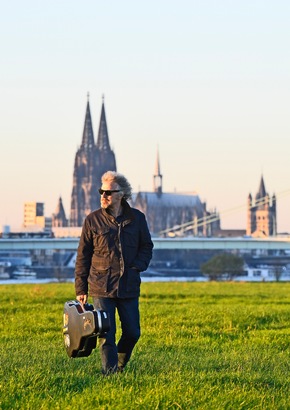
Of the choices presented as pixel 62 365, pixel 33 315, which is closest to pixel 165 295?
pixel 33 315

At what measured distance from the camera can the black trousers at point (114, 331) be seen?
866cm

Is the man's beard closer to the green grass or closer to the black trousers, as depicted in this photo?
the black trousers

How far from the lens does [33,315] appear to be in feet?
50.7

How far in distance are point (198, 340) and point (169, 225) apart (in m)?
187

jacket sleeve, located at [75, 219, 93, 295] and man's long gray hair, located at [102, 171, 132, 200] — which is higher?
man's long gray hair, located at [102, 171, 132, 200]

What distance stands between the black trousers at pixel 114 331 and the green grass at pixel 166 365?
0.40ft

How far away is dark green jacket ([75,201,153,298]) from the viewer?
8680 mm

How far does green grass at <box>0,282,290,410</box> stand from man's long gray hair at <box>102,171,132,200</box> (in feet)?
4.07

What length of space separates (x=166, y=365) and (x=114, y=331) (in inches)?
32.4

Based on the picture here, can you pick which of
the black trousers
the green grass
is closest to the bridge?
the green grass

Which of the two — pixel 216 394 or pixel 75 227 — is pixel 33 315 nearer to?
pixel 216 394

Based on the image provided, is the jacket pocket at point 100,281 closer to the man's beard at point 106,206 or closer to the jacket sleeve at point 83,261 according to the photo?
the jacket sleeve at point 83,261

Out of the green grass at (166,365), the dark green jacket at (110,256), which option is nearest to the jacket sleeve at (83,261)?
the dark green jacket at (110,256)

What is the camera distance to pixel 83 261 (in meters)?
8.77
